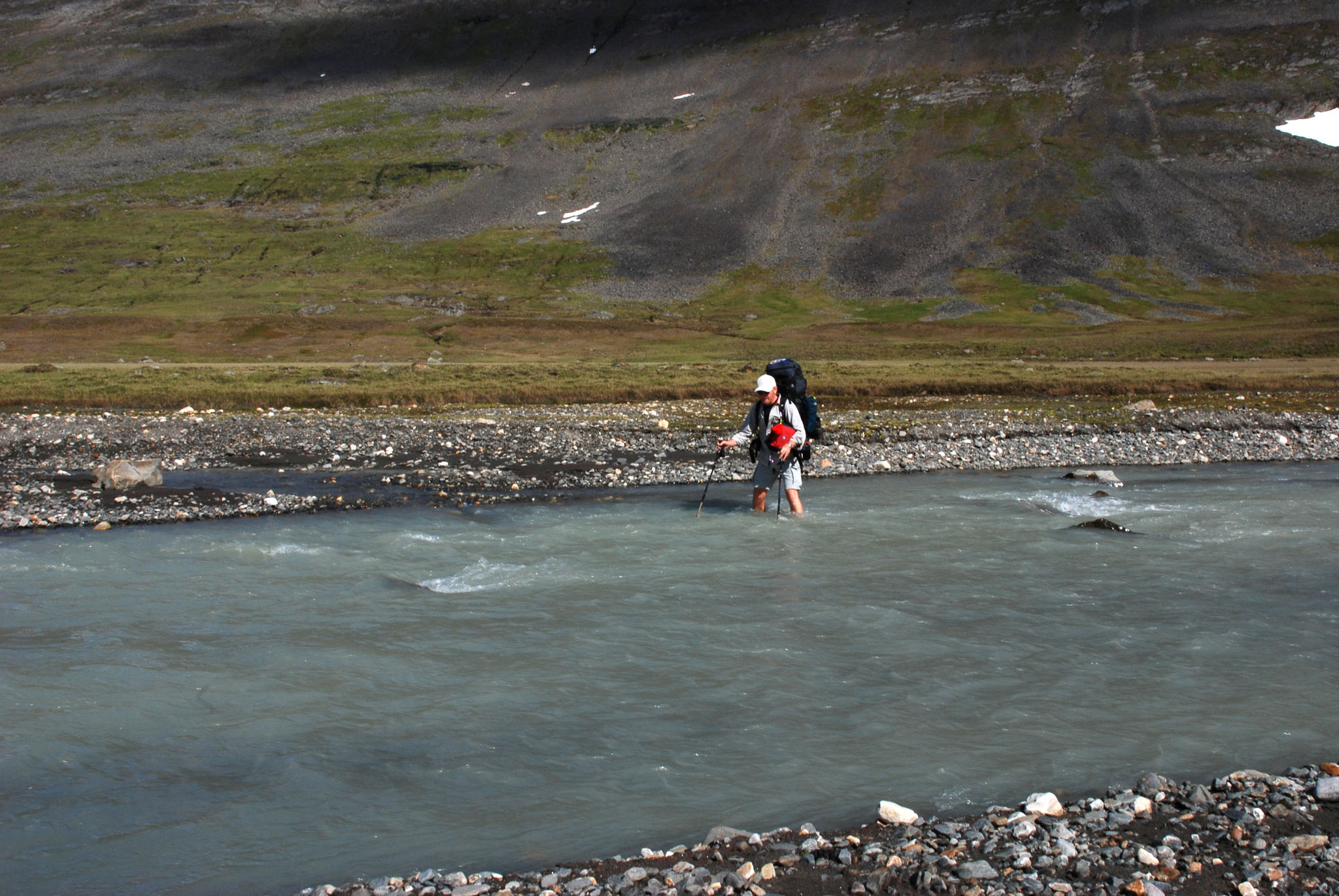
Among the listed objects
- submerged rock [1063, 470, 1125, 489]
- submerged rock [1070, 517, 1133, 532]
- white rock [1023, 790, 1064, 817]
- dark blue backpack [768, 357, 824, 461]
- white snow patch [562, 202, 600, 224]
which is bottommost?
submerged rock [1063, 470, 1125, 489]

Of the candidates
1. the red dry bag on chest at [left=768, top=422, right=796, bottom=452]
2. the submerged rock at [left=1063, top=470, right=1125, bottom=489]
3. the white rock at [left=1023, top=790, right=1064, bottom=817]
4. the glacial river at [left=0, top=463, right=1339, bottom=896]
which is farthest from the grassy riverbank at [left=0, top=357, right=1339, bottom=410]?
the white rock at [left=1023, top=790, right=1064, bottom=817]

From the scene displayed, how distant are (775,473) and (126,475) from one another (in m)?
16.4

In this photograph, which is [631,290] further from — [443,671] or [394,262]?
[443,671]

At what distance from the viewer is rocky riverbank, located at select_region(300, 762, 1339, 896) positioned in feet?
25.2

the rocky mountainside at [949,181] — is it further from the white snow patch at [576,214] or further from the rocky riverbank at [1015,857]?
the rocky riverbank at [1015,857]

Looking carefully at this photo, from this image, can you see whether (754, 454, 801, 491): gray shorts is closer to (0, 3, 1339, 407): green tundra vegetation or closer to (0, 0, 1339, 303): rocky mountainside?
(0, 3, 1339, 407): green tundra vegetation

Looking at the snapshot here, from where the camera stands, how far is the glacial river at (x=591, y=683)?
31.0 feet

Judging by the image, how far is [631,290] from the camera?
13925 cm

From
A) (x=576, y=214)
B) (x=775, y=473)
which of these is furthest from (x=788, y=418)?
(x=576, y=214)

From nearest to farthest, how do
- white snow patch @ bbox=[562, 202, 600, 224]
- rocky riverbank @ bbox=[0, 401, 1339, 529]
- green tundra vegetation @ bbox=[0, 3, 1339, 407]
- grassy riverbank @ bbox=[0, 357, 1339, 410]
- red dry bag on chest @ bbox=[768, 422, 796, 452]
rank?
red dry bag on chest @ bbox=[768, 422, 796, 452] < rocky riverbank @ bbox=[0, 401, 1339, 529] < grassy riverbank @ bbox=[0, 357, 1339, 410] < green tundra vegetation @ bbox=[0, 3, 1339, 407] < white snow patch @ bbox=[562, 202, 600, 224]

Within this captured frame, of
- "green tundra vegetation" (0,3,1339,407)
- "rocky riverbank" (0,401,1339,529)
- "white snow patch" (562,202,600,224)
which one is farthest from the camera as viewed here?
"white snow patch" (562,202,600,224)

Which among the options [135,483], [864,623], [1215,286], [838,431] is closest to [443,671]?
[864,623]

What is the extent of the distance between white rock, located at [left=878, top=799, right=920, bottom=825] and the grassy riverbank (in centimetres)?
3727

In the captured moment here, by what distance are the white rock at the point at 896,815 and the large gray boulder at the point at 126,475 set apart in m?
22.3
